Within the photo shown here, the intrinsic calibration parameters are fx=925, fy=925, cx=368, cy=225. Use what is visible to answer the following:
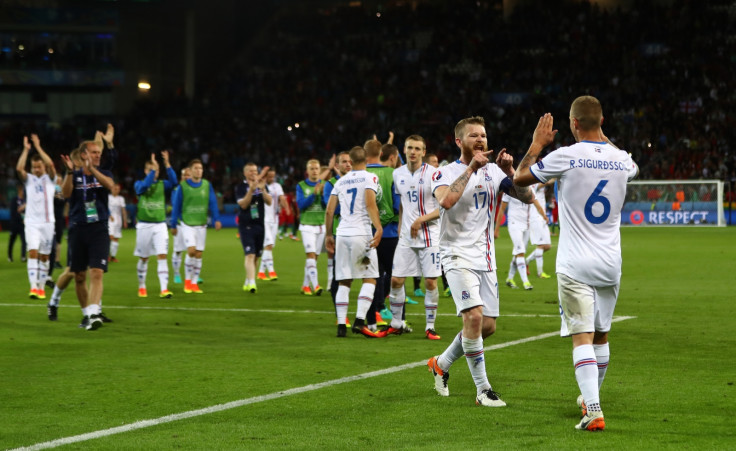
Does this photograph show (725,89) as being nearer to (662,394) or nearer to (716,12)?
(716,12)

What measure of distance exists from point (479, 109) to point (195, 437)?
48.2m

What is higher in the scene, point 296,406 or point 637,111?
point 637,111

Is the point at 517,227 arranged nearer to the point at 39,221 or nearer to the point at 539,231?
the point at 539,231

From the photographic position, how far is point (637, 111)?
160 feet

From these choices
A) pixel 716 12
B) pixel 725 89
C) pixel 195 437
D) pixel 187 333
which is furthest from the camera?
pixel 716 12

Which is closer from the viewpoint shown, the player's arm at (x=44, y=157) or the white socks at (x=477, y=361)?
the white socks at (x=477, y=361)

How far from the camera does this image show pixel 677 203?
4044cm

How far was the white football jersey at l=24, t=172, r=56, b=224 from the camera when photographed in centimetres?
1748

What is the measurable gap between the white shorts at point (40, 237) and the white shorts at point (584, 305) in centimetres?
1277

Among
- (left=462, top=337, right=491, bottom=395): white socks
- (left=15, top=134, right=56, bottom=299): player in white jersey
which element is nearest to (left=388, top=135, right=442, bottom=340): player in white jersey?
(left=462, top=337, right=491, bottom=395): white socks

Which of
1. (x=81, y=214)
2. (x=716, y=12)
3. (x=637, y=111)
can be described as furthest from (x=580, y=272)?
(x=716, y=12)

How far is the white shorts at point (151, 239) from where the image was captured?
16642 millimetres

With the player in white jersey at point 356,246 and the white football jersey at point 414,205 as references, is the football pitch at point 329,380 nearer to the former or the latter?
the player in white jersey at point 356,246

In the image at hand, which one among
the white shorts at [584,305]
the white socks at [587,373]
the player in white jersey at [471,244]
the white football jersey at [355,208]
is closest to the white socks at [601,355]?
the white shorts at [584,305]
